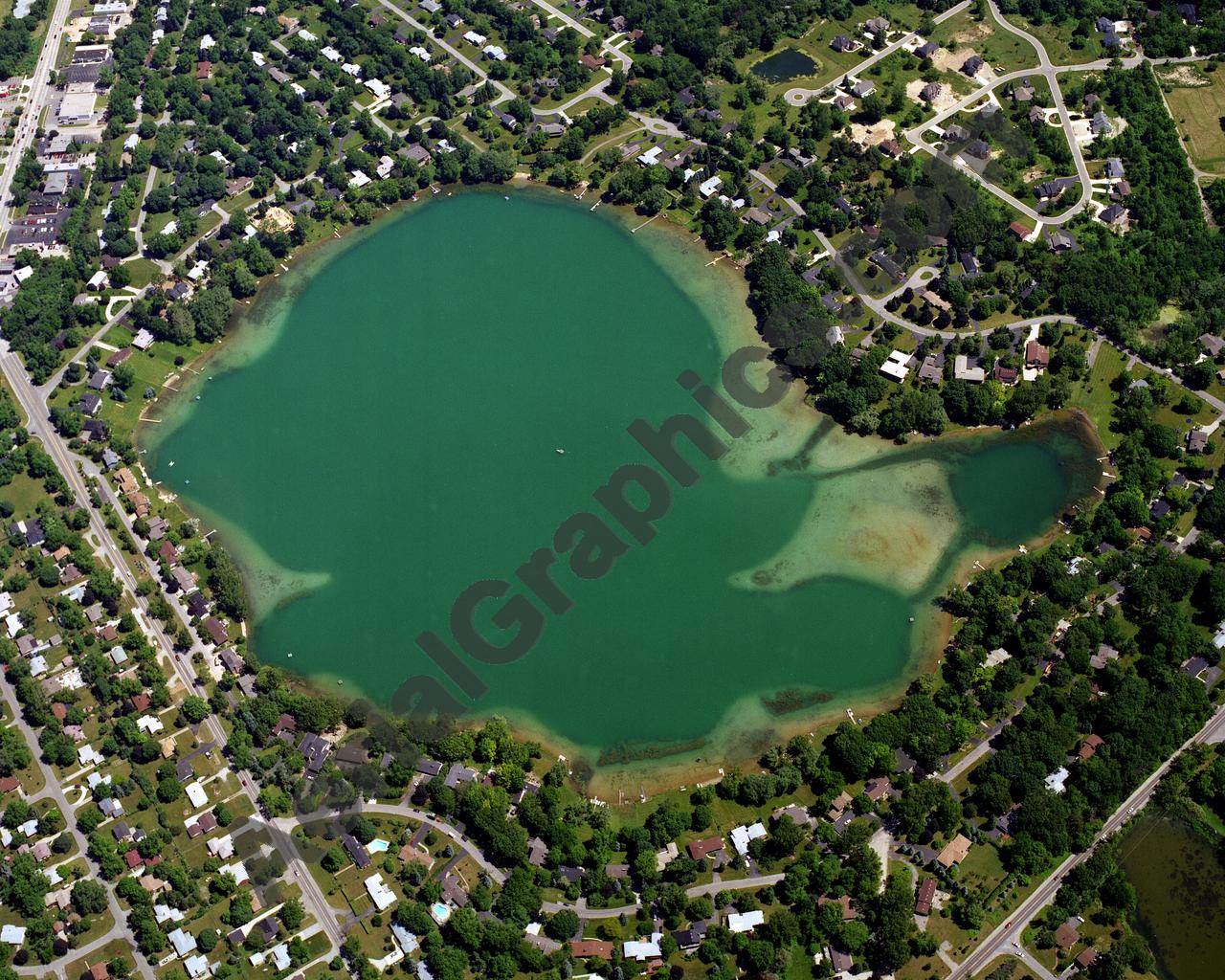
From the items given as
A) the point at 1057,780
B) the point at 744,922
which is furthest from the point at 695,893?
the point at 1057,780

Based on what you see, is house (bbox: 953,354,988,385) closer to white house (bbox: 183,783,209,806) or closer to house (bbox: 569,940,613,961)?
house (bbox: 569,940,613,961)

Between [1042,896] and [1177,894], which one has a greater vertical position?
[1042,896]

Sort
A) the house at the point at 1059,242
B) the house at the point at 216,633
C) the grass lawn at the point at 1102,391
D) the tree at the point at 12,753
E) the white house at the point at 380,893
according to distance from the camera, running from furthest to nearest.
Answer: the house at the point at 1059,242, the grass lawn at the point at 1102,391, the house at the point at 216,633, the tree at the point at 12,753, the white house at the point at 380,893

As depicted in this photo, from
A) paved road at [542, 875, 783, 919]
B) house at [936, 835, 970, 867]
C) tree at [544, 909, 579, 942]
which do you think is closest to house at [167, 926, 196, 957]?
paved road at [542, 875, 783, 919]

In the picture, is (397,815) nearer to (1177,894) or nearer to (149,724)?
(149,724)

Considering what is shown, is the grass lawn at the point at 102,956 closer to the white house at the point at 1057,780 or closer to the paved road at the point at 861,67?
the white house at the point at 1057,780

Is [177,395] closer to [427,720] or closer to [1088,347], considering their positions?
[427,720]

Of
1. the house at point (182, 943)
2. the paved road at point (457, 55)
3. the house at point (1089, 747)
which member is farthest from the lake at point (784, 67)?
the house at point (182, 943)
